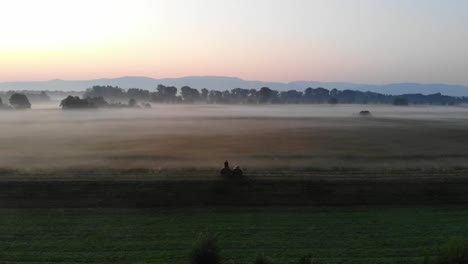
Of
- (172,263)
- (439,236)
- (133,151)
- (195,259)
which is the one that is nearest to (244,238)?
(172,263)

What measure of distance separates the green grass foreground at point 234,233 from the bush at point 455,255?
1.65 m

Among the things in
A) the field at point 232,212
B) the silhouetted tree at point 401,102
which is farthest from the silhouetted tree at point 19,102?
the silhouetted tree at point 401,102

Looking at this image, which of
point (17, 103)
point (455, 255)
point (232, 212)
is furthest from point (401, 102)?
point (455, 255)

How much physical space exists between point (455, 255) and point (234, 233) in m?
8.82

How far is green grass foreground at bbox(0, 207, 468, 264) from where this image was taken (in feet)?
52.9

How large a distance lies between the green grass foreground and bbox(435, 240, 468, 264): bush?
1.65 m

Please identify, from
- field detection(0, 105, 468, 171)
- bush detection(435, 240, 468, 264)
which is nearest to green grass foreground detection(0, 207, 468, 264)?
bush detection(435, 240, 468, 264)

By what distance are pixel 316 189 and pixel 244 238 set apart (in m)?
8.74

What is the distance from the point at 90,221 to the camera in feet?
66.1

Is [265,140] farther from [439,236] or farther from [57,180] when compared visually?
[439,236]

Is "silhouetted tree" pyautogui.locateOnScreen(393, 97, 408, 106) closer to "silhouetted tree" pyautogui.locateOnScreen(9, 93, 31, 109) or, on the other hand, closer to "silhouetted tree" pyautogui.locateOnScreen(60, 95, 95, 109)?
"silhouetted tree" pyautogui.locateOnScreen(60, 95, 95, 109)

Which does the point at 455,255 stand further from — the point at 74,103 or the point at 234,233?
the point at 74,103

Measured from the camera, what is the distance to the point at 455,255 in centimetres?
1380

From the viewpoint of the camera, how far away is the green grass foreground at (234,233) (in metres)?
16.1
